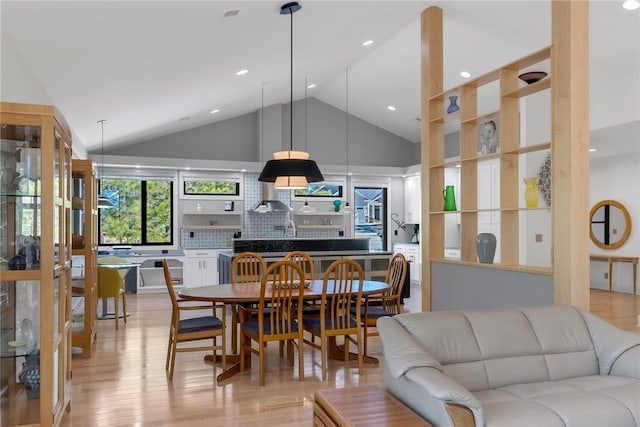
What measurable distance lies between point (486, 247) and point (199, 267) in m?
6.37

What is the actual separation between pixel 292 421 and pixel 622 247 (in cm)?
866

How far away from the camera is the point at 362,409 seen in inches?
98.1

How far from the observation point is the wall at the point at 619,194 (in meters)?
9.31

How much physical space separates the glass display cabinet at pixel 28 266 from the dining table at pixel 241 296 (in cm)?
139

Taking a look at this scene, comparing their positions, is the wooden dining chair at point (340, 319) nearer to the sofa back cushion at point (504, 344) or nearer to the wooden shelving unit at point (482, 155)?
the wooden shelving unit at point (482, 155)

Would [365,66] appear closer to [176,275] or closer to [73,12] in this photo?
[176,275]

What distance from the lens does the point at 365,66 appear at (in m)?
8.65

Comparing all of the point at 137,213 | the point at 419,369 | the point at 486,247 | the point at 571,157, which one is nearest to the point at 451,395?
the point at 419,369

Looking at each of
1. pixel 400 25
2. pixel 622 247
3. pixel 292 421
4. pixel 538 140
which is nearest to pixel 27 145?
pixel 292 421

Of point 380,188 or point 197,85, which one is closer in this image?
point 197,85

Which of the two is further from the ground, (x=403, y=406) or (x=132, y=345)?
(x=403, y=406)

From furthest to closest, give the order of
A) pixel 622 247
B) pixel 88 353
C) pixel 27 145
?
pixel 622 247 < pixel 88 353 < pixel 27 145

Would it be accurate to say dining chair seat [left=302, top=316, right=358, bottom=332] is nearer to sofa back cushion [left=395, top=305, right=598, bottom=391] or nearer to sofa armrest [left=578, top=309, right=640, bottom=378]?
sofa back cushion [left=395, top=305, right=598, bottom=391]

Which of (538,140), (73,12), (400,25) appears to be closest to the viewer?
(73,12)
